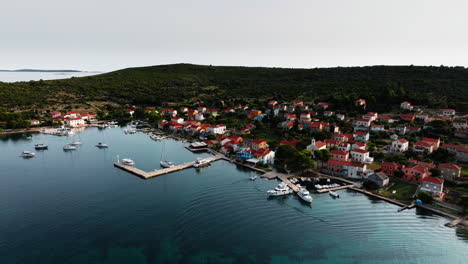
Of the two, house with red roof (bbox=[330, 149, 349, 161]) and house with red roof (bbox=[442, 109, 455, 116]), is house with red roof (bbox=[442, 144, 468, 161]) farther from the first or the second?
house with red roof (bbox=[442, 109, 455, 116])

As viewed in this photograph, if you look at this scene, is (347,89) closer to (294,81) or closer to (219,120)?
(294,81)

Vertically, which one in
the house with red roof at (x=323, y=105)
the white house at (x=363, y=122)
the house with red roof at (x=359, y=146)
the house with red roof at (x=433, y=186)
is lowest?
the house with red roof at (x=433, y=186)

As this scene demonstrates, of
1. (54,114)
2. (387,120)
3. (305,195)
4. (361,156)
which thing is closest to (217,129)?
(361,156)

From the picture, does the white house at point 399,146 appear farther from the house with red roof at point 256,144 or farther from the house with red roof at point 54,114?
the house with red roof at point 54,114

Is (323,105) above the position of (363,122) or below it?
above

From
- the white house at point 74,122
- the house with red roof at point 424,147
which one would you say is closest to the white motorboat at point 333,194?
the house with red roof at point 424,147

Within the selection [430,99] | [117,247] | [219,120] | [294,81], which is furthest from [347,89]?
[117,247]

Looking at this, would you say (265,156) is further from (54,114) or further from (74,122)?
(54,114)
